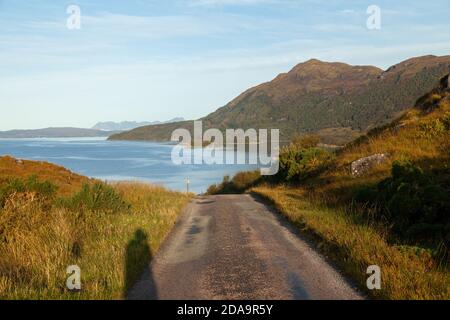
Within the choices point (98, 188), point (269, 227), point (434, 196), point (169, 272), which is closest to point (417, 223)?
point (434, 196)

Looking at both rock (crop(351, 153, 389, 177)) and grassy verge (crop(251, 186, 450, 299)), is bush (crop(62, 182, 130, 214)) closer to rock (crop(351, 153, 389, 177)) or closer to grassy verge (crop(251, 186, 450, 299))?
grassy verge (crop(251, 186, 450, 299))

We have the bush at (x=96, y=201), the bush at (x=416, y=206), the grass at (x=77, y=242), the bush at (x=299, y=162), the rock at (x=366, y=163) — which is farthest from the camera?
→ the bush at (x=299, y=162)

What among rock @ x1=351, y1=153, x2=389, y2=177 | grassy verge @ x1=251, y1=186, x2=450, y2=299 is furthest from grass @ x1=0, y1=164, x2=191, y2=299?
rock @ x1=351, y1=153, x2=389, y2=177

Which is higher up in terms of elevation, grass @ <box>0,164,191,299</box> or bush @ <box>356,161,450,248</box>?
bush @ <box>356,161,450,248</box>

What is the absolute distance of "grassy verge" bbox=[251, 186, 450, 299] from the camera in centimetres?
626

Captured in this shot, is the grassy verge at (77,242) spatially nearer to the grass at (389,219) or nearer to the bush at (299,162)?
the grass at (389,219)

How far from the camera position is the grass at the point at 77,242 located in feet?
22.2

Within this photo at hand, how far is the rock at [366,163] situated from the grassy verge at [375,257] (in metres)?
6.99

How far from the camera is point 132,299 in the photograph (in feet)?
20.8

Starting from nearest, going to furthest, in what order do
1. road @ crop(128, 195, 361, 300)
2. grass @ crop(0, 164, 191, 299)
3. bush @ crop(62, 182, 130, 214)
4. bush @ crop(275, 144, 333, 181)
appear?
road @ crop(128, 195, 361, 300) < grass @ crop(0, 164, 191, 299) < bush @ crop(62, 182, 130, 214) < bush @ crop(275, 144, 333, 181)

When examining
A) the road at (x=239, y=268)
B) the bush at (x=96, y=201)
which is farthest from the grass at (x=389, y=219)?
the bush at (x=96, y=201)

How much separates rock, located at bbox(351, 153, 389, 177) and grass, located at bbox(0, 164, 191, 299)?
28.5 ft
